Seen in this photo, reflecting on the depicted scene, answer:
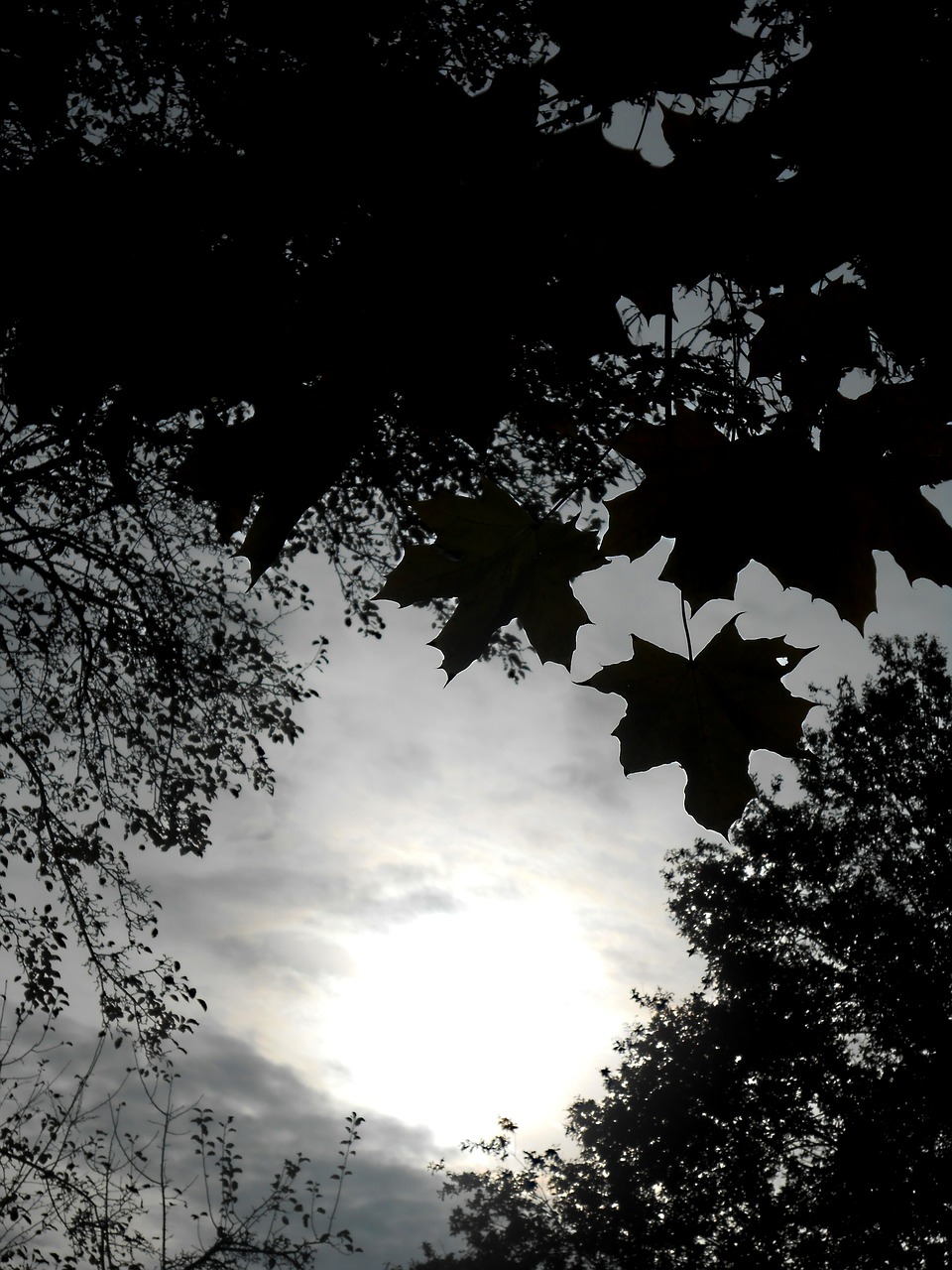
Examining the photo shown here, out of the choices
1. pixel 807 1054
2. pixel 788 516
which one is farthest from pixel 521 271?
pixel 807 1054

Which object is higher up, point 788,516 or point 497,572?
point 497,572

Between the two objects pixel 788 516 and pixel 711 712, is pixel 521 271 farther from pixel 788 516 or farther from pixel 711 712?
pixel 711 712

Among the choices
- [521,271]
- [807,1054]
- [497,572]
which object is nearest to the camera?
[521,271]

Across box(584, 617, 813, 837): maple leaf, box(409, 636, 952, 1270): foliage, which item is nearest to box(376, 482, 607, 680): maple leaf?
box(584, 617, 813, 837): maple leaf

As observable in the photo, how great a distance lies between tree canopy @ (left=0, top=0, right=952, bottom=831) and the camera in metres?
0.77

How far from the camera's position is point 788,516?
98 cm

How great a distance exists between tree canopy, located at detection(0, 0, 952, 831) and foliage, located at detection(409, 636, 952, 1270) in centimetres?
1916

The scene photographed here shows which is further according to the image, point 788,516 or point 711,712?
point 711,712

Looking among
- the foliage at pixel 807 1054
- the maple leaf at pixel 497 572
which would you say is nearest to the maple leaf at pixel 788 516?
the maple leaf at pixel 497 572

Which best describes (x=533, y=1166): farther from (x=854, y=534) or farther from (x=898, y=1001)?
(x=854, y=534)

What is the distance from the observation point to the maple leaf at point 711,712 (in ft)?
4.00

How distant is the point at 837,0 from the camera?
41.6 inches

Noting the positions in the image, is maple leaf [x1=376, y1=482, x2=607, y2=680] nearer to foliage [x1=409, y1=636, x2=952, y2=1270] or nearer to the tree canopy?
the tree canopy

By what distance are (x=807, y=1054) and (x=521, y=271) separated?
22251mm
